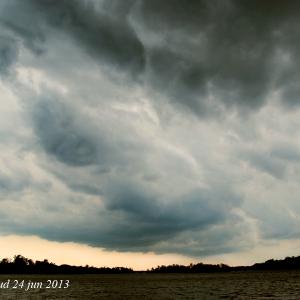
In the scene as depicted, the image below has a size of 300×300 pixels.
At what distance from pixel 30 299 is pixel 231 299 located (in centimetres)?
4825

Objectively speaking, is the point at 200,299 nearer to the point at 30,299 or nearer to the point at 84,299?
the point at 84,299

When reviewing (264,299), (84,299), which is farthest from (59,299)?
(264,299)

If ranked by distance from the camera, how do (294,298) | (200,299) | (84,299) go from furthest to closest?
(84,299)
(200,299)
(294,298)

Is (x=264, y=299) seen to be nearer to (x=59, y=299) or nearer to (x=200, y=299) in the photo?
(x=200, y=299)

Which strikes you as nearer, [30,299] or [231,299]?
[231,299]

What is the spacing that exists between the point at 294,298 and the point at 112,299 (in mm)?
42076

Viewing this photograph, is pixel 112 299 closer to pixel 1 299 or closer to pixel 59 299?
pixel 59 299

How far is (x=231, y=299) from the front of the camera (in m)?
78.4

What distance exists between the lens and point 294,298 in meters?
75.8

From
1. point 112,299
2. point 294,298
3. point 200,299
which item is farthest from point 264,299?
point 112,299

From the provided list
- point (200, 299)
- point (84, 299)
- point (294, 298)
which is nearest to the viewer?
point (294, 298)

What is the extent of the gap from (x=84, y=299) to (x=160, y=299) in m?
20.5

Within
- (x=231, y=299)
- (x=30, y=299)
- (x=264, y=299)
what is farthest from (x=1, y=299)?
(x=264, y=299)

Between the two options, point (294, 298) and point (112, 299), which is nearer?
point (294, 298)
